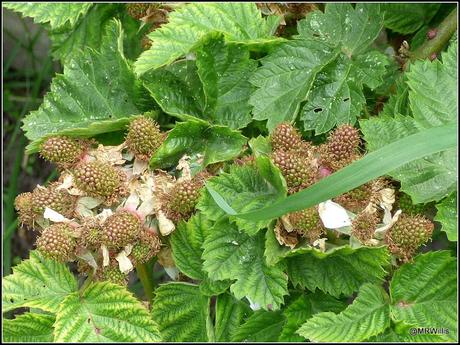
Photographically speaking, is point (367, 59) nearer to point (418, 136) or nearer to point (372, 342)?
point (418, 136)

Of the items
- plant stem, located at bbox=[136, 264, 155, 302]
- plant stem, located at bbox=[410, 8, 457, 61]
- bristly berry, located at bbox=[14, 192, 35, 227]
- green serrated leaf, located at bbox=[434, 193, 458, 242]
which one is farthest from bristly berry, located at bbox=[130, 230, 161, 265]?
plant stem, located at bbox=[410, 8, 457, 61]

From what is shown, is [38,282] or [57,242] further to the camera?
[38,282]

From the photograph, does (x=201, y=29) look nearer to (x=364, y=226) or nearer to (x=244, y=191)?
(x=244, y=191)

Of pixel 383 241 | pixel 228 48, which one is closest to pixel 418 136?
pixel 383 241

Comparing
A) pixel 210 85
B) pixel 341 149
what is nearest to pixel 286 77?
pixel 210 85

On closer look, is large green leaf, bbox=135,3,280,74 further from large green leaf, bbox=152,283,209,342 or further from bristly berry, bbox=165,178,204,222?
large green leaf, bbox=152,283,209,342

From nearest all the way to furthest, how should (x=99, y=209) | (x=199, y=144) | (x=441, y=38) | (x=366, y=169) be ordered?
(x=366, y=169) → (x=99, y=209) → (x=199, y=144) → (x=441, y=38)

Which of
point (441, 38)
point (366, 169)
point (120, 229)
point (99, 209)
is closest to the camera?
point (366, 169)

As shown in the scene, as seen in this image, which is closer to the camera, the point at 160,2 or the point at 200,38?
the point at 200,38
